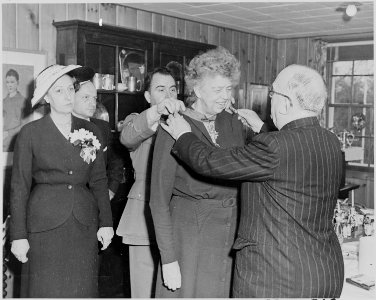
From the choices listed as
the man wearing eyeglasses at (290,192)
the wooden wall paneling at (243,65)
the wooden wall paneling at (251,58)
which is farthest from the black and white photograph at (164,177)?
the wooden wall paneling at (251,58)

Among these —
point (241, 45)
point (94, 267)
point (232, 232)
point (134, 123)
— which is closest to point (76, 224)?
point (94, 267)

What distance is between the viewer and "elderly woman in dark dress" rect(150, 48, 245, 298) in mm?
2080

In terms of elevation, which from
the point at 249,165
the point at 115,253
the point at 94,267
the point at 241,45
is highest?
the point at 241,45

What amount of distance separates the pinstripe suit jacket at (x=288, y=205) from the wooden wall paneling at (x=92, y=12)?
121 inches

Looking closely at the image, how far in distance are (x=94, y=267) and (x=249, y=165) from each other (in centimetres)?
126

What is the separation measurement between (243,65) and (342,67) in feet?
4.67

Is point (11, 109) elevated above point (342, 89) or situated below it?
below

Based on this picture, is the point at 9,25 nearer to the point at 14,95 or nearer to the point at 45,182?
the point at 14,95

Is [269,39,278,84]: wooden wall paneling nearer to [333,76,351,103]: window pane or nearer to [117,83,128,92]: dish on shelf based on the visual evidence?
[333,76,351,103]: window pane

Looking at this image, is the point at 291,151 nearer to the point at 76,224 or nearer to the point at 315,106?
the point at 315,106

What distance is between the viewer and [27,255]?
2.54 meters

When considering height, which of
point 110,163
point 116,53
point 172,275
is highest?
point 116,53

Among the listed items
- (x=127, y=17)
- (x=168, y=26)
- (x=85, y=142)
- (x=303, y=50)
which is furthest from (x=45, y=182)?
(x=303, y=50)

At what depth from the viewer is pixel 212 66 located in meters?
2.24
